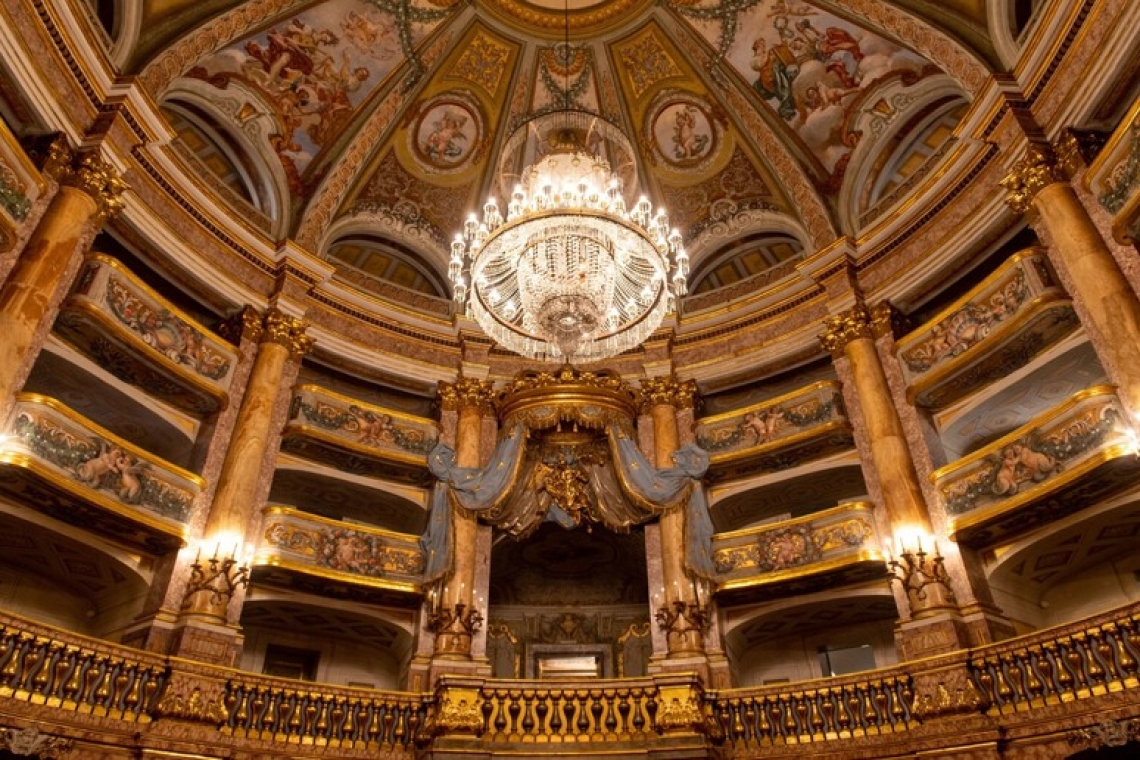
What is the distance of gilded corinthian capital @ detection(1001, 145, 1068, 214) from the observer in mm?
9812

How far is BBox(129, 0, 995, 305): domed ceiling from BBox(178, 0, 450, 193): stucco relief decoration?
3 cm

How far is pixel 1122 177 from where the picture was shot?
865 centimetres

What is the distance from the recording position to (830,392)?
1236 cm

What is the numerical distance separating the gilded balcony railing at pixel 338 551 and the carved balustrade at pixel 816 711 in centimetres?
474

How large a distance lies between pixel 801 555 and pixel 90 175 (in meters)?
10.5

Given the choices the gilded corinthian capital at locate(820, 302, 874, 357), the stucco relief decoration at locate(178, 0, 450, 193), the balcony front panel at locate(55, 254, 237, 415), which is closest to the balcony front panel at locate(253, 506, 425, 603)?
the balcony front panel at locate(55, 254, 237, 415)

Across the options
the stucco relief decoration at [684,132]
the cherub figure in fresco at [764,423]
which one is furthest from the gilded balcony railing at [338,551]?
the stucco relief decoration at [684,132]

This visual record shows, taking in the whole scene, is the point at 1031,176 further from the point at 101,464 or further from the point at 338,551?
the point at 101,464

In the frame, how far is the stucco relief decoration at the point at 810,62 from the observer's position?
13.1 metres

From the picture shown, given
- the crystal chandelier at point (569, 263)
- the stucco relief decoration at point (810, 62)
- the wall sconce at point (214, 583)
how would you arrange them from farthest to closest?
the stucco relief decoration at point (810, 62), the wall sconce at point (214, 583), the crystal chandelier at point (569, 263)

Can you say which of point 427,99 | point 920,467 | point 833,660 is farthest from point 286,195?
point 833,660

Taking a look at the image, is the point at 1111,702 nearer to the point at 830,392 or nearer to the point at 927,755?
the point at 927,755

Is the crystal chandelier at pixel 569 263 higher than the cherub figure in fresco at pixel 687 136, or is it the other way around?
the cherub figure in fresco at pixel 687 136

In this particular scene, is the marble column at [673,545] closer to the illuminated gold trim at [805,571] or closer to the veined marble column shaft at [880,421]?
the illuminated gold trim at [805,571]
